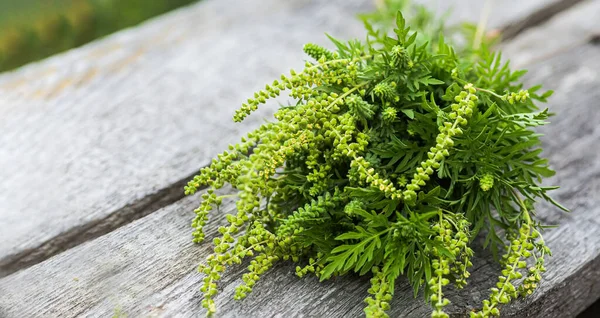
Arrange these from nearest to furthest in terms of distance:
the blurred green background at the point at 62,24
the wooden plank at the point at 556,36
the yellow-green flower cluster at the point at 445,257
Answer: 1. the yellow-green flower cluster at the point at 445,257
2. the wooden plank at the point at 556,36
3. the blurred green background at the point at 62,24

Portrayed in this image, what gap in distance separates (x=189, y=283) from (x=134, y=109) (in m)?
0.73

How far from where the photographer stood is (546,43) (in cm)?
194

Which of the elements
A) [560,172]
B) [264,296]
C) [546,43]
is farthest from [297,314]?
[546,43]

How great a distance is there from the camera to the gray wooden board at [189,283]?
106 centimetres

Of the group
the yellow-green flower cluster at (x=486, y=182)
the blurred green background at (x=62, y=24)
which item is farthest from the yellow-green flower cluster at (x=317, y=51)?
the blurred green background at (x=62, y=24)

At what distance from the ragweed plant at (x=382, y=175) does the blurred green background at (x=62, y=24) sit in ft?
7.05

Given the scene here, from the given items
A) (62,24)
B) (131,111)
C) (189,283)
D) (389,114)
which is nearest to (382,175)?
(389,114)

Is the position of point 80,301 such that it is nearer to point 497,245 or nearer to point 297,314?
point 297,314

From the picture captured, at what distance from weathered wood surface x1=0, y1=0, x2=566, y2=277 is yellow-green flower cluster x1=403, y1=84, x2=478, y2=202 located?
0.67 metres

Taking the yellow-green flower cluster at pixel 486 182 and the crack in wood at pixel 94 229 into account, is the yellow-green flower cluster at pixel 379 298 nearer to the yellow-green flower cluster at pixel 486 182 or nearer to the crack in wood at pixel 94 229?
the yellow-green flower cluster at pixel 486 182

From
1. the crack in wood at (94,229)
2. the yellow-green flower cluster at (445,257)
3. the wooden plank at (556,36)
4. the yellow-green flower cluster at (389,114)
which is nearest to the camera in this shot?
the yellow-green flower cluster at (445,257)

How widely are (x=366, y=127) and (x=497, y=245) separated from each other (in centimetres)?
43

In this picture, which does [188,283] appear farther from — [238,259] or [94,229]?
[94,229]

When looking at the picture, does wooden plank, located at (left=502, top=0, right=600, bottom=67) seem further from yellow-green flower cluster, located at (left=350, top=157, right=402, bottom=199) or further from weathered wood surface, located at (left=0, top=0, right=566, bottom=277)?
yellow-green flower cluster, located at (left=350, top=157, right=402, bottom=199)
